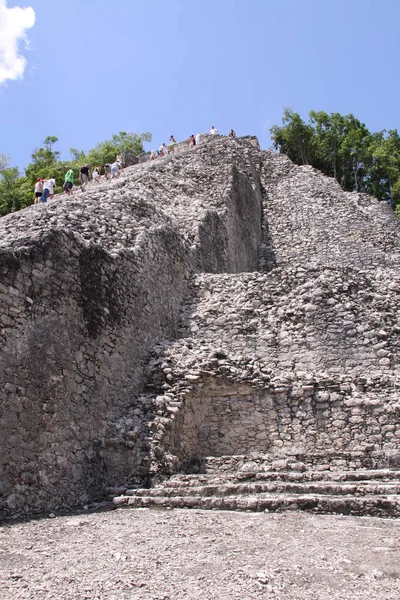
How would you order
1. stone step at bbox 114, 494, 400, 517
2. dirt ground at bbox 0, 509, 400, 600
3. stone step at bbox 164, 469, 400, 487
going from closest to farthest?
dirt ground at bbox 0, 509, 400, 600 < stone step at bbox 114, 494, 400, 517 < stone step at bbox 164, 469, 400, 487

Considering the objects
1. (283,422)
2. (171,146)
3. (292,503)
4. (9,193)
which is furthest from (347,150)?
(292,503)

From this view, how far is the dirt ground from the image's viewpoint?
12.9 feet

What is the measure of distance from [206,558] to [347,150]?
2701 centimetres

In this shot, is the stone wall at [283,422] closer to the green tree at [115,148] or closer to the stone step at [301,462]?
the stone step at [301,462]

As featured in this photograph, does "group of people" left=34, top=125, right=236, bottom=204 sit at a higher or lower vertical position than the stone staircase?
higher

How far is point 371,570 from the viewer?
411 centimetres

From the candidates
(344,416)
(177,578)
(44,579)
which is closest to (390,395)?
(344,416)

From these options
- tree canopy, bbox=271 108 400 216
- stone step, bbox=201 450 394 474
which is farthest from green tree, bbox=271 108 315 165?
stone step, bbox=201 450 394 474

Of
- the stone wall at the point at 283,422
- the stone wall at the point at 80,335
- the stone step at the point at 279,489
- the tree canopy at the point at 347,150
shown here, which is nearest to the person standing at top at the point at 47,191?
the stone wall at the point at 80,335

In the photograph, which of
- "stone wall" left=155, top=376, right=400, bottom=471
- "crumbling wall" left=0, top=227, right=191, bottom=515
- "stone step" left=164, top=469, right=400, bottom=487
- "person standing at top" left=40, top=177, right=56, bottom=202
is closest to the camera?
"crumbling wall" left=0, top=227, right=191, bottom=515

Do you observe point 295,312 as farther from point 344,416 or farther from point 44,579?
point 44,579

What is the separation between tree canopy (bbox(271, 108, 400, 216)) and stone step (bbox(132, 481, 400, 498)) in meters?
23.0

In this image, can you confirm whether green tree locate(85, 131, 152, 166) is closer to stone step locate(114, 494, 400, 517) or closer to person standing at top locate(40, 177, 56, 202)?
person standing at top locate(40, 177, 56, 202)

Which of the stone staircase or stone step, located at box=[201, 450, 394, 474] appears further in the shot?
stone step, located at box=[201, 450, 394, 474]
